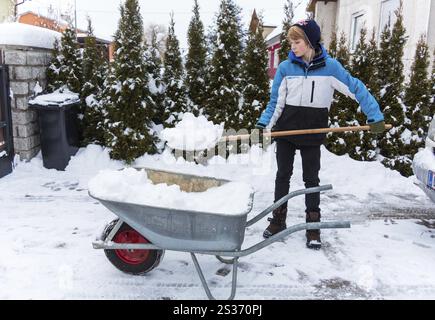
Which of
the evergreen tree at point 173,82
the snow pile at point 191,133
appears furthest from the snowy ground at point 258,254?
the evergreen tree at point 173,82

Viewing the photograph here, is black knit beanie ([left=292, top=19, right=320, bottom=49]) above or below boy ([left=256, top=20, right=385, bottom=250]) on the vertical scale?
above

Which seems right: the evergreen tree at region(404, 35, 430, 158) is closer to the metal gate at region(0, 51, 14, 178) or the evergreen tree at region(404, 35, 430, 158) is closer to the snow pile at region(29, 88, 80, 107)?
the snow pile at region(29, 88, 80, 107)

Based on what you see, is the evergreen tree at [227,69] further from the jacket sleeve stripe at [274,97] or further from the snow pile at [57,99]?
the jacket sleeve stripe at [274,97]

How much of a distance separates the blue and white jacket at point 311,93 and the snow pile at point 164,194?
87 centimetres

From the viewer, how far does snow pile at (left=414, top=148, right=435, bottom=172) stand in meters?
3.79

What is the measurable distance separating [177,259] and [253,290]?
76 cm

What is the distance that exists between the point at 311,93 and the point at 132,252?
A: 198 centimetres

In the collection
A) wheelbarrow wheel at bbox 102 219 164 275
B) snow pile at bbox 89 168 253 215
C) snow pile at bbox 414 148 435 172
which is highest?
snow pile at bbox 414 148 435 172

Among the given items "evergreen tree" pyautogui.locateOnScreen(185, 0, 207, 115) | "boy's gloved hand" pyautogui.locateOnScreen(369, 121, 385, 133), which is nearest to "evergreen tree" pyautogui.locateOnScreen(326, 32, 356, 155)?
"evergreen tree" pyautogui.locateOnScreen(185, 0, 207, 115)

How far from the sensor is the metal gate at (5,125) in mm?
5551

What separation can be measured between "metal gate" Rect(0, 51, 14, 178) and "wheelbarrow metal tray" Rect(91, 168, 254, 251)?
357cm

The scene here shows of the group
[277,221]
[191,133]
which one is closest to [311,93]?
[277,221]

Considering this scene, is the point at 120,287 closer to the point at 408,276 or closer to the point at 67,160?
the point at 408,276

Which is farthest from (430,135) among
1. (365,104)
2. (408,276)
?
(408,276)
